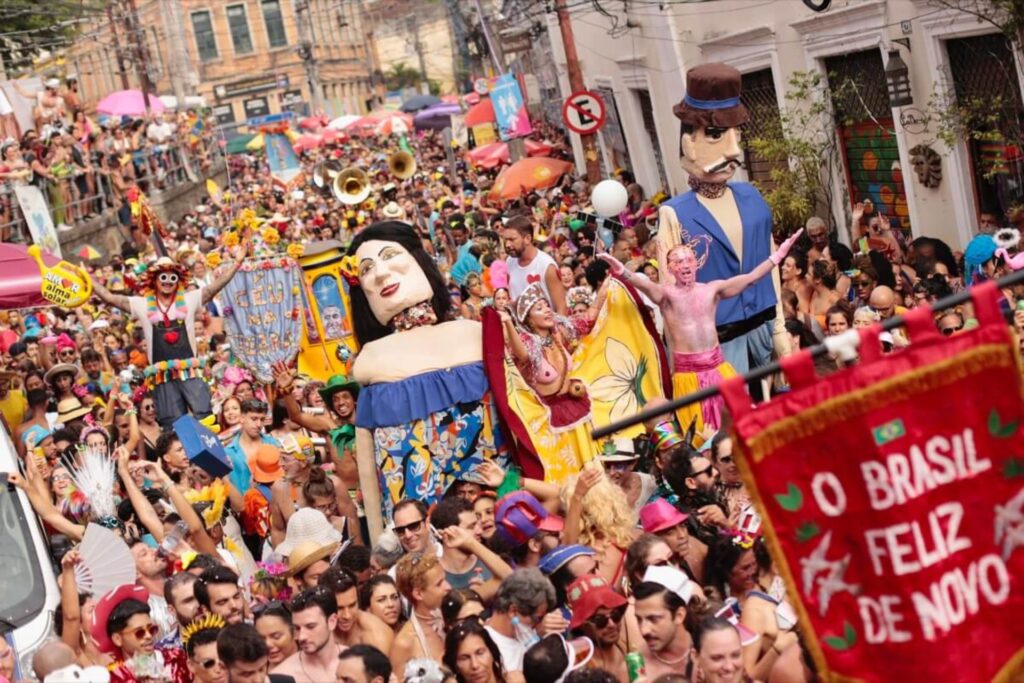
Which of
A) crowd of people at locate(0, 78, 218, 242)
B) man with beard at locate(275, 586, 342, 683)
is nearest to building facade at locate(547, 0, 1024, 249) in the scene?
man with beard at locate(275, 586, 342, 683)

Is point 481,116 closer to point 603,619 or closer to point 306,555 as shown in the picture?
point 306,555

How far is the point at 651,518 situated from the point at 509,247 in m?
4.32

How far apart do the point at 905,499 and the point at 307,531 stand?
497cm

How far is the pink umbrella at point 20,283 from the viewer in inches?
504

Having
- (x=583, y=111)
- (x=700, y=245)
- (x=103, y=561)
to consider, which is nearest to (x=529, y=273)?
(x=700, y=245)

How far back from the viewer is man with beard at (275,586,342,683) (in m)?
7.14

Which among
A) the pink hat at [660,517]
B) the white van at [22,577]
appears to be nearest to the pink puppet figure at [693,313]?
the pink hat at [660,517]

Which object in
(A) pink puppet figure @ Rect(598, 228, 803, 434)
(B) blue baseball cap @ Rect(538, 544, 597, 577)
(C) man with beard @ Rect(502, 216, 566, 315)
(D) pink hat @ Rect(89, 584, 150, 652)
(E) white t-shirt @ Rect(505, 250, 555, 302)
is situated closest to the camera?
(B) blue baseball cap @ Rect(538, 544, 597, 577)

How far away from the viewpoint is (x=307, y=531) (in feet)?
29.2

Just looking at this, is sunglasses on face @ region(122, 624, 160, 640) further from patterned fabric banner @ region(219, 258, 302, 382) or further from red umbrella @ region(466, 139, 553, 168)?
red umbrella @ region(466, 139, 553, 168)

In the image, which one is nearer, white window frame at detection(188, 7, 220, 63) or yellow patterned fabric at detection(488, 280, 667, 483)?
yellow patterned fabric at detection(488, 280, 667, 483)

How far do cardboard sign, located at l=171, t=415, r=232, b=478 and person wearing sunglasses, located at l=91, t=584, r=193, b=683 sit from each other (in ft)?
8.81

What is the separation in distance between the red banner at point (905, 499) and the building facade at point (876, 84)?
998 centimetres

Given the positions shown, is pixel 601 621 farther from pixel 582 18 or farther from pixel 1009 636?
pixel 582 18
